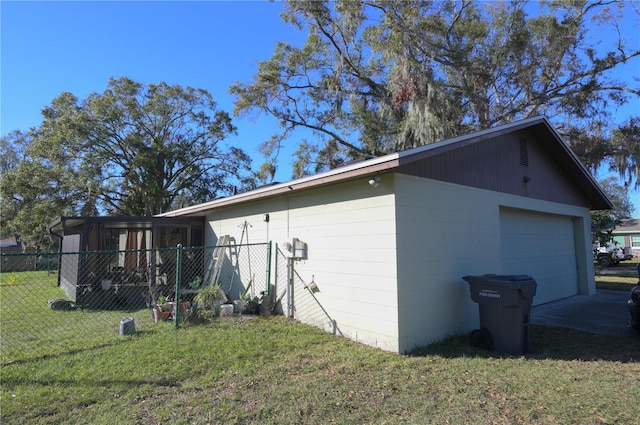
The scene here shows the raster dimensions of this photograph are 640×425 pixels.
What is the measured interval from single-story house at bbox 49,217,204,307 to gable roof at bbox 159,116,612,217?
828mm

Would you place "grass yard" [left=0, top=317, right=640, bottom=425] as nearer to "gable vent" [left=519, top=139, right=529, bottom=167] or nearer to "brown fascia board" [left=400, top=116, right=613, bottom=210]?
"brown fascia board" [left=400, top=116, right=613, bottom=210]

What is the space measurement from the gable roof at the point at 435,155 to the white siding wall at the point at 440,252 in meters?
0.41

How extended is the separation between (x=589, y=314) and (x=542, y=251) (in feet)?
6.18

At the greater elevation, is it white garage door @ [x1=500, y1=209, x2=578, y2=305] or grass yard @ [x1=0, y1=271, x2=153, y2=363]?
white garage door @ [x1=500, y1=209, x2=578, y2=305]

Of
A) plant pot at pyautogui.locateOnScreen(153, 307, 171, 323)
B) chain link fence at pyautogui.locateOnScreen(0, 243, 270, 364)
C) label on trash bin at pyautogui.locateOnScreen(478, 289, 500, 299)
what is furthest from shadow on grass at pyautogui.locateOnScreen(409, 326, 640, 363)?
plant pot at pyautogui.locateOnScreen(153, 307, 171, 323)

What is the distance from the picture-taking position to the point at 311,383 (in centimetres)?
396

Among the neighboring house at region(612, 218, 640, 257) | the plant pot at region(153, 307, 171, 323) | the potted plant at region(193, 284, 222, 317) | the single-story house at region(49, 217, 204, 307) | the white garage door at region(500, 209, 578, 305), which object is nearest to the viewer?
the plant pot at region(153, 307, 171, 323)

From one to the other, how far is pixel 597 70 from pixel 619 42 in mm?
1288

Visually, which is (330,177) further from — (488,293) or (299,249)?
(488,293)

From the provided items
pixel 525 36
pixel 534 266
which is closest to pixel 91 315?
pixel 534 266

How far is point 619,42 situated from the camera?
46.9 feet

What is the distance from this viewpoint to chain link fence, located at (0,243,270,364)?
5855 mm

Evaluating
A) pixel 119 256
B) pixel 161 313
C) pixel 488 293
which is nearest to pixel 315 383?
pixel 488 293

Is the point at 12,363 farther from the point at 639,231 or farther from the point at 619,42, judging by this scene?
the point at 639,231
